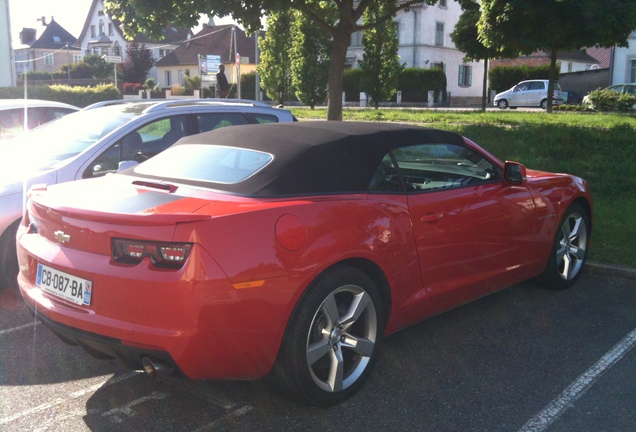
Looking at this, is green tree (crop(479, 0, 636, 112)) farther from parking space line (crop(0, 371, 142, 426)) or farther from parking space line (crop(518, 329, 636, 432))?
parking space line (crop(0, 371, 142, 426))

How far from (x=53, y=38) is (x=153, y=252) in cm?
10046

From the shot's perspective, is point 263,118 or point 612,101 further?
point 612,101

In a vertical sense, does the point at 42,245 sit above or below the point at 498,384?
above

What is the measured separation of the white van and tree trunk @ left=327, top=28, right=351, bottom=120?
86.1 ft

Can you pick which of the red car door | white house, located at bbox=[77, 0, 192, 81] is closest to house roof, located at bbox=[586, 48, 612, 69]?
white house, located at bbox=[77, 0, 192, 81]

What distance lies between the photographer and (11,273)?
18.9ft

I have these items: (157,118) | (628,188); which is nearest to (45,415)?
(157,118)

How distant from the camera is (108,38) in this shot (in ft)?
267

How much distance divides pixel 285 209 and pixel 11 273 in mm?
3281

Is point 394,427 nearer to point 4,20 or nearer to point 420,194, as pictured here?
point 420,194


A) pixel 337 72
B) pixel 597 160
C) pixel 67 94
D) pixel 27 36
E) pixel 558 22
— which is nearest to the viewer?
pixel 597 160

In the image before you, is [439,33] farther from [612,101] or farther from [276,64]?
[612,101]

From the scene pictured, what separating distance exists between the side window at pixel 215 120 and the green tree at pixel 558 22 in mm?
11783

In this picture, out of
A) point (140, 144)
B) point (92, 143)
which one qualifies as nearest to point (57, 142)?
point (92, 143)
